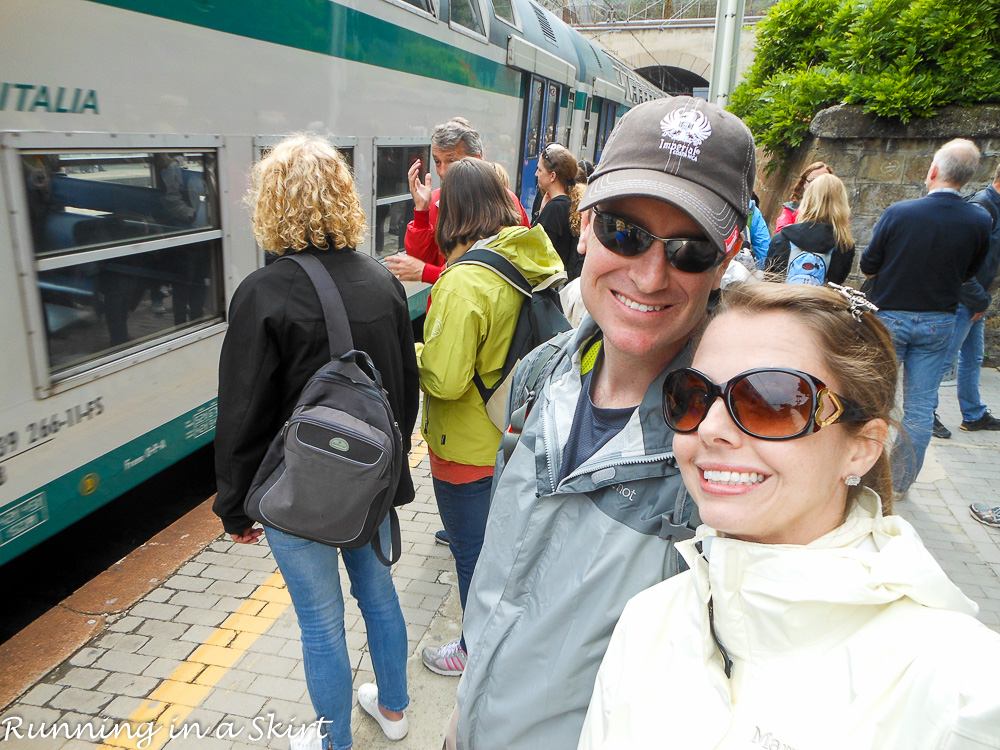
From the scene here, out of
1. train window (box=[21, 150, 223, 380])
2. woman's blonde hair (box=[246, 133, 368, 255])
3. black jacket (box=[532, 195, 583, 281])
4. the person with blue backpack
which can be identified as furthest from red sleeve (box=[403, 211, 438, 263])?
the person with blue backpack

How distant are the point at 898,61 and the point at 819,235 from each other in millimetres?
3624

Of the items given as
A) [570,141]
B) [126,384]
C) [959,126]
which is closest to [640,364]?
[126,384]

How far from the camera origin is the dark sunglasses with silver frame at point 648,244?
4.03 ft

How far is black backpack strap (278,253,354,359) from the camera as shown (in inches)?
80.1

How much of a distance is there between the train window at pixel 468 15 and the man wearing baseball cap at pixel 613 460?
18.5 ft

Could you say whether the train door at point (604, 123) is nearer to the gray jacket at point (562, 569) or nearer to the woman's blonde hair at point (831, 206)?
the woman's blonde hair at point (831, 206)

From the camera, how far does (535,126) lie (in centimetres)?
916

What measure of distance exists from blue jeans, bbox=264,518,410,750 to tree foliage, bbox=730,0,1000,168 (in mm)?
7136

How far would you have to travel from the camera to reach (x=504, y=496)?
1.42 m

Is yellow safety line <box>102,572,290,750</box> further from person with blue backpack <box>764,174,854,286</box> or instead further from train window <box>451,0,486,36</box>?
train window <box>451,0,486,36</box>

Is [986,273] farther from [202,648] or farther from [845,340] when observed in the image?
[202,648]

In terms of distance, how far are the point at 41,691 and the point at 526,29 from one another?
8.18 m

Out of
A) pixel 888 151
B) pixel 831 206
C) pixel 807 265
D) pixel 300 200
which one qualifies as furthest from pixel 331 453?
pixel 888 151

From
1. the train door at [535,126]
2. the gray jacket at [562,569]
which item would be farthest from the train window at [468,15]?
the gray jacket at [562,569]
